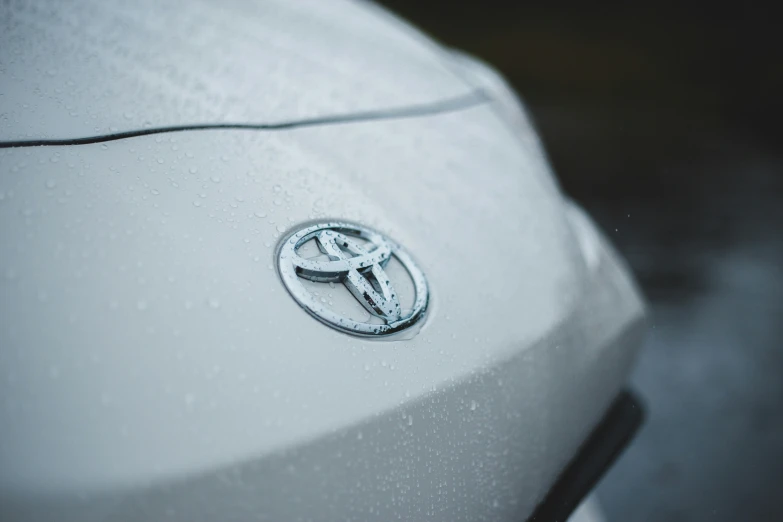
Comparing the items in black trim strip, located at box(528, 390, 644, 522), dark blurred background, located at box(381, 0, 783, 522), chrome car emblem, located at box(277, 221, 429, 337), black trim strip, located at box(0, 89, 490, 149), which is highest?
black trim strip, located at box(0, 89, 490, 149)

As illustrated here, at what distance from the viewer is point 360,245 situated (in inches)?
35.7

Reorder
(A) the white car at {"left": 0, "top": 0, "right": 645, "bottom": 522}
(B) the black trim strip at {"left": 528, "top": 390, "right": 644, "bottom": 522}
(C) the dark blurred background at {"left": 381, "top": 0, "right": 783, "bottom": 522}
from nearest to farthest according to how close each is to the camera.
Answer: (A) the white car at {"left": 0, "top": 0, "right": 645, "bottom": 522}, (B) the black trim strip at {"left": 528, "top": 390, "right": 644, "bottom": 522}, (C) the dark blurred background at {"left": 381, "top": 0, "right": 783, "bottom": 522}

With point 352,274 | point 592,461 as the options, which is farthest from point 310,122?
point 592,461

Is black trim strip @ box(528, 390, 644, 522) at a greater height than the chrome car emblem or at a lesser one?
lesser

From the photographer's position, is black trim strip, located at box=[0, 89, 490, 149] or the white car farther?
black trim strip, located at box=[0, 89, 490, 149]

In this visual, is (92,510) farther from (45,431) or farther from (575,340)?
(575,340)

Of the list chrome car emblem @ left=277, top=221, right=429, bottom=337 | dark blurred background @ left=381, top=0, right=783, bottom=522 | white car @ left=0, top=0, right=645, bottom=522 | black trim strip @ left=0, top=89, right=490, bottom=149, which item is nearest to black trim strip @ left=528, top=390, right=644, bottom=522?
white car @ left=0, top=0, right=645, bottom=522

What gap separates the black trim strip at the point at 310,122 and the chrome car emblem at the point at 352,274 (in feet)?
0.78

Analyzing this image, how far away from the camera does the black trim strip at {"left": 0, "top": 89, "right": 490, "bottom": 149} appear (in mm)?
836

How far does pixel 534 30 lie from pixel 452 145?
7.64 metres

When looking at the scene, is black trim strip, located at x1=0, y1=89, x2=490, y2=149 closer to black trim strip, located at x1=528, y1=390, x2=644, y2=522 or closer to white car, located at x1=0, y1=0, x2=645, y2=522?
white car, located at x1=0, y1=0, x2=645, y2=522

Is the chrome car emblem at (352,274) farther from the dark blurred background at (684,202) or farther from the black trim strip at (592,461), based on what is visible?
the dark blurred background at (684,202)

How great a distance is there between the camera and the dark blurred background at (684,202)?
6.55 ft

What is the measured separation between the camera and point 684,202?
3701 mm
